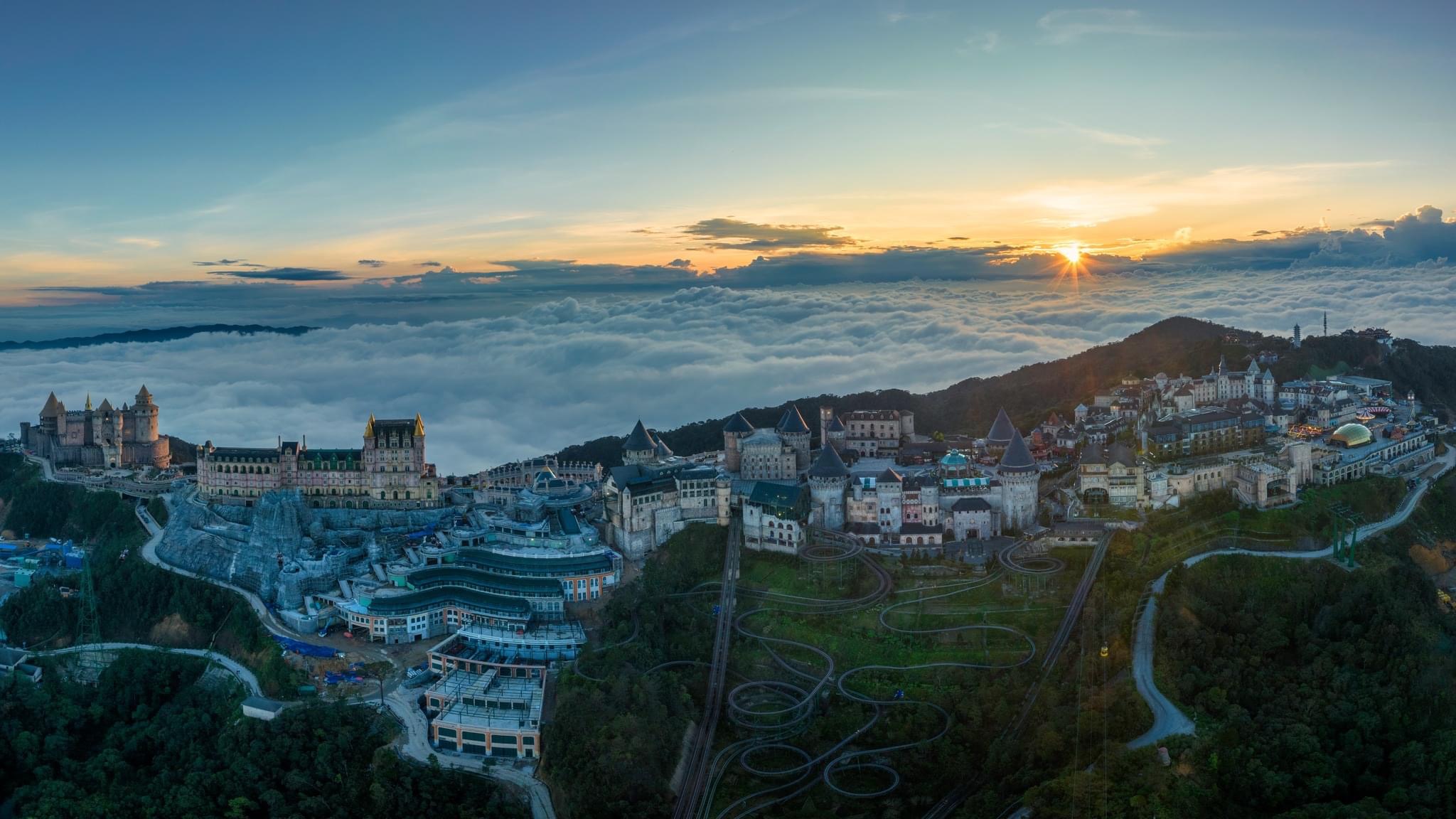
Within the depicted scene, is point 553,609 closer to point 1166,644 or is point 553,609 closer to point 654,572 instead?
point 654,572

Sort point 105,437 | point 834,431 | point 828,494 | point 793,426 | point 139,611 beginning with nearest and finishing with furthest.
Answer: point 828,494 < point 139,611 < point 793,426 < point 834,431 < point 105,437

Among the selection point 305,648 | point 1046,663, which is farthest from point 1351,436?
point 305,648

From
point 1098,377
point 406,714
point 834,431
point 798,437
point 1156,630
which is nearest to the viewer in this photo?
point 1156,630

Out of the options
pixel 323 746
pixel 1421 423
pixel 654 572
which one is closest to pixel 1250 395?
pixel 1421 423

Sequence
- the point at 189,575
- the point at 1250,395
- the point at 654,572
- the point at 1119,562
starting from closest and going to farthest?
the point at 1119,562
the point at 654,572
the point at 189,575
the point at 1250,395

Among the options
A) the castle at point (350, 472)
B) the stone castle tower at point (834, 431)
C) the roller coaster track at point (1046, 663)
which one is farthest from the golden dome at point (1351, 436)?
the castle at point (350, 472)

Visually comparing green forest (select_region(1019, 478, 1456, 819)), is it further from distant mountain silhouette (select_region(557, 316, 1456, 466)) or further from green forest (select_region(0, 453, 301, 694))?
green forest (select_region(0, 453, 301, 694))

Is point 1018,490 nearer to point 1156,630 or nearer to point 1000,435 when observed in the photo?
point 1000,435

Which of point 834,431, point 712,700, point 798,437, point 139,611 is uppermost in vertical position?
point 798,437
